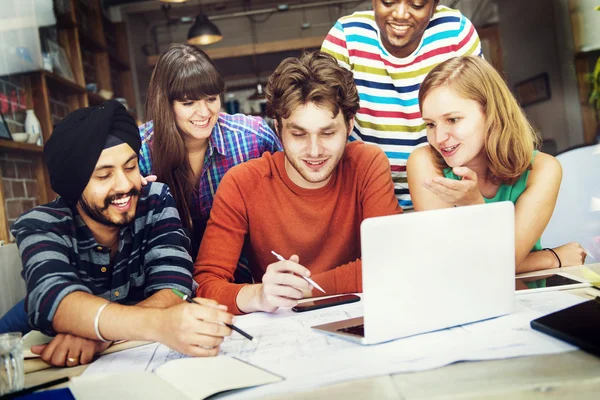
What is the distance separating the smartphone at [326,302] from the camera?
125 cm

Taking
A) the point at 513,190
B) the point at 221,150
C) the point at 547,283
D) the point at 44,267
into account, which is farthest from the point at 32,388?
the point at 513,190

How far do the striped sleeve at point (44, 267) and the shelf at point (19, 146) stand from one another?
0.81 metres

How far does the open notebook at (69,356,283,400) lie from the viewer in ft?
2.59

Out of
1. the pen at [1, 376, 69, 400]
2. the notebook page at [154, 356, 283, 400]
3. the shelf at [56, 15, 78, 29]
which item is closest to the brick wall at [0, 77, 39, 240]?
the shelf at [56, 15, 78, 29]

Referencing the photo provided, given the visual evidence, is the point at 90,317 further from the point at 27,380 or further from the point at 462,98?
the point at 462,98

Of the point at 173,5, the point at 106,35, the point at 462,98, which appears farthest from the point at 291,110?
the point at 106,35

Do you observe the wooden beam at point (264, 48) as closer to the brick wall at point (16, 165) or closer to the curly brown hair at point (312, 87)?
the curly brown hair at point (312, 87)

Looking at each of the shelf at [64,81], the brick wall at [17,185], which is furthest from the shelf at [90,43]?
the brick wall at [17,185]

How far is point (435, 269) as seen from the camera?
0.95m

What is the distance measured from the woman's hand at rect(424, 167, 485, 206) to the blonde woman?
7cm

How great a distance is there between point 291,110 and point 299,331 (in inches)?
29.1

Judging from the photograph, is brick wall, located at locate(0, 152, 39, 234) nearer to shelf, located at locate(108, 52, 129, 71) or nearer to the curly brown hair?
shelf, located at locate(108, 52, 129, 71)

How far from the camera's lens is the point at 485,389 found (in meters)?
0.71

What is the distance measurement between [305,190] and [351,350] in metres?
0.81
